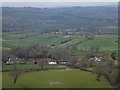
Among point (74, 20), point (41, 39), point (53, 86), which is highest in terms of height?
point (74, 20)

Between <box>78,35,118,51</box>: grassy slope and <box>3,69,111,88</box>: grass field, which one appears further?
<box>78,35,118,51</box>: grassy slope

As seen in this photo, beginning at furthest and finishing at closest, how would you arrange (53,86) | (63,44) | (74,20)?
1. (74,20)
2. (63,44)
3. (53,86)

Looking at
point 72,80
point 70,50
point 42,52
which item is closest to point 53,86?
point 72,80

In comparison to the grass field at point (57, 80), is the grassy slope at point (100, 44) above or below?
above

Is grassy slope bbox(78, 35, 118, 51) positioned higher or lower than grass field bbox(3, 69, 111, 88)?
higher

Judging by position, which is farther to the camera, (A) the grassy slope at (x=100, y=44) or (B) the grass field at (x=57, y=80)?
(A) the grassy slope at (x=100, y=44)

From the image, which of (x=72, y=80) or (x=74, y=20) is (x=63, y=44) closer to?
(x=72, y=80)

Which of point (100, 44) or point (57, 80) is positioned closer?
point (57, 80)

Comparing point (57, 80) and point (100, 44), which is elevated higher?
point (100, 44)
